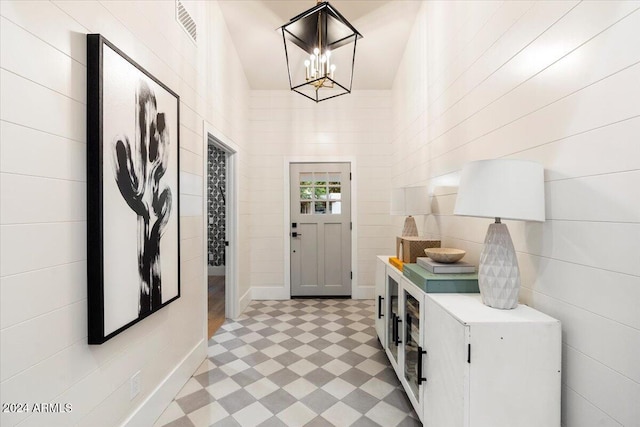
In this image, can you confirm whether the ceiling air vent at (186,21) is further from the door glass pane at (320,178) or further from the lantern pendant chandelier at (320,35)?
the door glass pane at (320,178)

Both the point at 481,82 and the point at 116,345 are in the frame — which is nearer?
the point at 116,345

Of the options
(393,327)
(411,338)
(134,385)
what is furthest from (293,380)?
(134,385)

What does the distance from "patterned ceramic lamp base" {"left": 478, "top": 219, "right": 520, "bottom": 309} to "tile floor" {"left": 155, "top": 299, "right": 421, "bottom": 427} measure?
1.03 m

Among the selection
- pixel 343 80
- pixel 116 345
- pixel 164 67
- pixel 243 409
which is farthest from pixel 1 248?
pixel 343 80

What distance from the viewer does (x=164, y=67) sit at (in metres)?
1.86

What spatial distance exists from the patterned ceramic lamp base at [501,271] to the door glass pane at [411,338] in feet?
1.66

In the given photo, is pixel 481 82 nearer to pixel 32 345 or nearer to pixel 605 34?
pixel 605 34

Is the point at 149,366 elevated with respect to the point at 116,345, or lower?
lower

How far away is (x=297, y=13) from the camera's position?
2.73m

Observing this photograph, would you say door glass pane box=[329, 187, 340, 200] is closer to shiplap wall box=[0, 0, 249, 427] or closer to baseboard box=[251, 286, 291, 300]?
baseboard box=[251, 286, 291, 300]

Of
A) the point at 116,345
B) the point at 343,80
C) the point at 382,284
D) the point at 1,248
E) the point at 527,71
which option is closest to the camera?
the point at 1,248

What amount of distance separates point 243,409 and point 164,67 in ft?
7.31

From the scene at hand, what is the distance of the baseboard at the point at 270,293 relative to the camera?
416 cm

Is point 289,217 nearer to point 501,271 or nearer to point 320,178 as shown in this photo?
point 320,178
